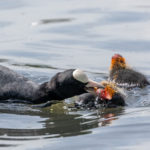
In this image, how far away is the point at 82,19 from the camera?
14.3 meters

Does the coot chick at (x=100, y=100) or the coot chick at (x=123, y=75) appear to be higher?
the coot chick at (x=123, y=75)

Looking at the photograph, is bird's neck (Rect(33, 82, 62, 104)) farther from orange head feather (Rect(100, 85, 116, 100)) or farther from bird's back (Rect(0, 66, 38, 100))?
orange head feather (Rect(100, 85, 116, 100))

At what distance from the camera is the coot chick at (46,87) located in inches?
338

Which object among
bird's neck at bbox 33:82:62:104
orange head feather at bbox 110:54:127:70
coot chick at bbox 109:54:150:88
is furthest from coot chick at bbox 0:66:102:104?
orange head feather at bbox 110:54:127:70

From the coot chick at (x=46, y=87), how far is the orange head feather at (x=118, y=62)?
192 cm

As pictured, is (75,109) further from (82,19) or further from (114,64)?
(82,19)

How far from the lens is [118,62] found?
1089cm

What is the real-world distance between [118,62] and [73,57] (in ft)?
3.44

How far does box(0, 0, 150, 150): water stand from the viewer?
7.28 metres

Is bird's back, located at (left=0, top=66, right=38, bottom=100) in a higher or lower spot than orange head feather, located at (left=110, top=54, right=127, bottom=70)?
lower

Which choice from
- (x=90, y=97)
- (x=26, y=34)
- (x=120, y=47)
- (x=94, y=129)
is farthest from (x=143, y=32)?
(x=94, y=129)

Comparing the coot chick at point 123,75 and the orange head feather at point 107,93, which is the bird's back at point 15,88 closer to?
the orange head feather at point 107,93

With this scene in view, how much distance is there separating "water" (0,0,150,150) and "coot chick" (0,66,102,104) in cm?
19

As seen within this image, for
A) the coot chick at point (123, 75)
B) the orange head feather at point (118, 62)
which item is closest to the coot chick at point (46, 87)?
the coot chick at point (123, 75)
